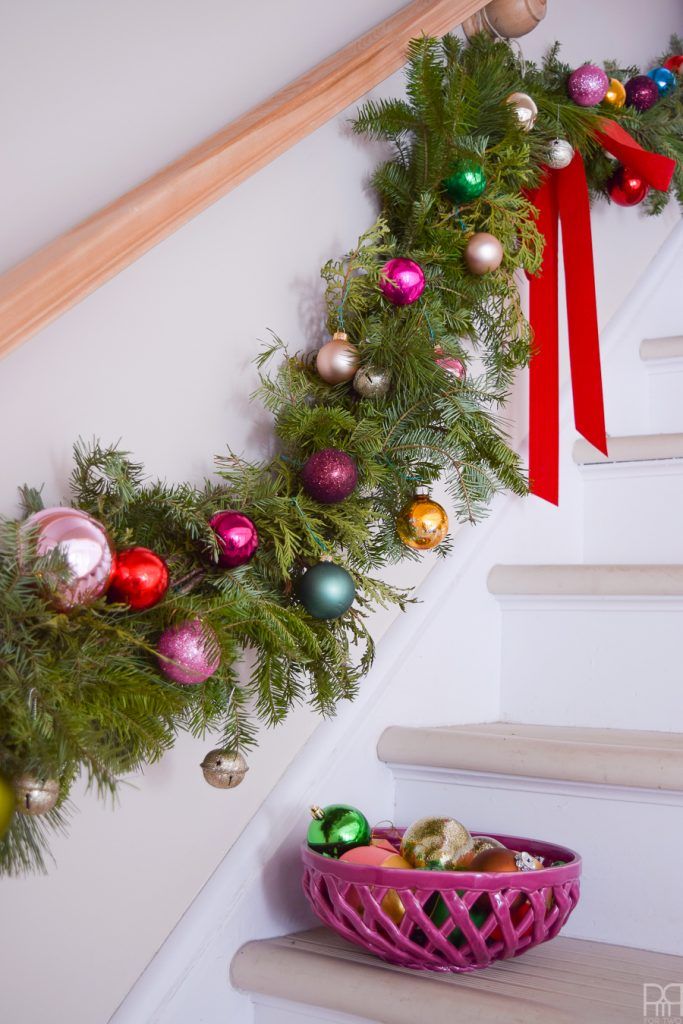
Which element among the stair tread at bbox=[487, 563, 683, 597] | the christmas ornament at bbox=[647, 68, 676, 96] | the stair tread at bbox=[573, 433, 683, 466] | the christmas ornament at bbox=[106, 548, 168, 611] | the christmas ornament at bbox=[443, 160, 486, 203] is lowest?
the stair tread at bbox=[487, 563, 683, 597]

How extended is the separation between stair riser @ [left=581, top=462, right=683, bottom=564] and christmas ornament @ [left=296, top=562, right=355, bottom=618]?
32.1 inches

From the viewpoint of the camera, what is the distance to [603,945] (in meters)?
0.94

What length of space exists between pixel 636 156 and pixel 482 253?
1.61 feet

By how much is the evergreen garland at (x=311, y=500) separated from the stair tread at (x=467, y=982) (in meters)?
0.24

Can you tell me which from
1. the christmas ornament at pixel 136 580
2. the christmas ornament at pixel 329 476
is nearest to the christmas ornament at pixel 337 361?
the christmas ornament at pixel 329 476

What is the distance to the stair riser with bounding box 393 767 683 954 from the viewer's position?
0.94m

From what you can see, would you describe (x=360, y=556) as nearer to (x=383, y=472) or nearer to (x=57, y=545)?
(x=383, y=472)

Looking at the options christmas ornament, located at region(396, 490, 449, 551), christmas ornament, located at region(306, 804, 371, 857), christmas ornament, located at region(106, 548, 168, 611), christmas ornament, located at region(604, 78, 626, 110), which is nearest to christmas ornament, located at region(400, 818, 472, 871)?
christmas ornament, located at region(306, 804, 371, 857)

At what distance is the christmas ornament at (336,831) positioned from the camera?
2.96ft

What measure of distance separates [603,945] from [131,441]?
678 millimetres

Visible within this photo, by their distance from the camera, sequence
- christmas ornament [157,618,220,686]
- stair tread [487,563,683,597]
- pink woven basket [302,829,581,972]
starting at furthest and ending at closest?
1. stair tread [487,563,683,597]
2. pink woven basket [302,829,581,972]
3. christmas ornament [157,618,220,686]

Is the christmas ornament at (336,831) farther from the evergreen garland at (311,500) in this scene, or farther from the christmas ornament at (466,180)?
the christmas ornament at (466,180)

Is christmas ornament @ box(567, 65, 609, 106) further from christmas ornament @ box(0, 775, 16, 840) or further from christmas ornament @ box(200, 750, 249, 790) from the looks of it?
christmas ornament @ box(0, 775, 16, 840)

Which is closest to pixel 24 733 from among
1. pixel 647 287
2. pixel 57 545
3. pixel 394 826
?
pixel 57 545
